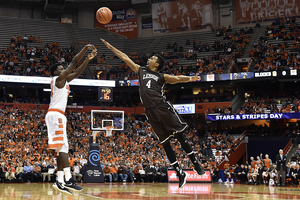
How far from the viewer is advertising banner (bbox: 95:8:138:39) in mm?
46188

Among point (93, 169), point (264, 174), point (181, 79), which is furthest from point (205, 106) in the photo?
point (181, 79)

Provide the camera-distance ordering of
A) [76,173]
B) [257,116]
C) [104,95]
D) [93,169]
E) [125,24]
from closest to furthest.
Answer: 1. [76,173]
2. [93,169]
3. [104,95]
4. [257,116]
5. [125,24]

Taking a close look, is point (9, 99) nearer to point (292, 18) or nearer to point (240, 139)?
point (240, 139)

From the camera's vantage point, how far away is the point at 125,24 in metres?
46.5

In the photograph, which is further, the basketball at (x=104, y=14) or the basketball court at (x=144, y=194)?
the basketball at (x=104, y=14)

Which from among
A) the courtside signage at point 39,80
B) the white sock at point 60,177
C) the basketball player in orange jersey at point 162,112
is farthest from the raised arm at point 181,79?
the courtside signage at point 39,80

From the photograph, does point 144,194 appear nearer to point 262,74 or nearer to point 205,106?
point 262,74

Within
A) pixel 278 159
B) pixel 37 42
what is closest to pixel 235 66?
pixel 278 159

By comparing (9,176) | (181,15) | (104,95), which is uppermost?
(181,15)

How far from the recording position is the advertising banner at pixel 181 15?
43531mm

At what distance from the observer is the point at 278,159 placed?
17.8 m

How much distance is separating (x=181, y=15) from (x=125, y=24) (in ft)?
24.7

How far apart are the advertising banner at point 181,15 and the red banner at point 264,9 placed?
12.0 ft

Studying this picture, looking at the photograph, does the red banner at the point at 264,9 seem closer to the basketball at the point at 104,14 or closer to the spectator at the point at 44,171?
the spectator at the point at 44,171
